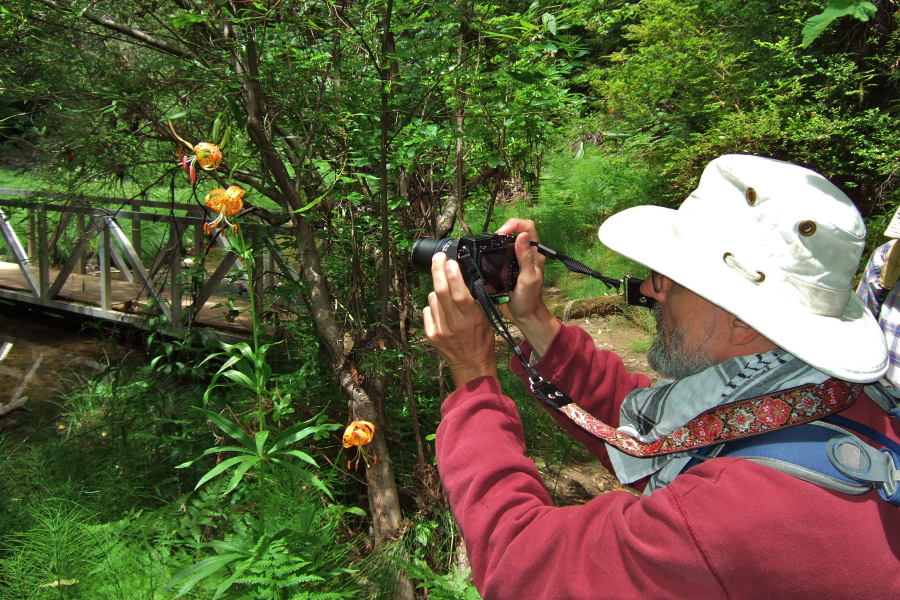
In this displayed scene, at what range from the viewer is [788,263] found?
1062mm

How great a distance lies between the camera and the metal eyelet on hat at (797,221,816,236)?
1.04 metres

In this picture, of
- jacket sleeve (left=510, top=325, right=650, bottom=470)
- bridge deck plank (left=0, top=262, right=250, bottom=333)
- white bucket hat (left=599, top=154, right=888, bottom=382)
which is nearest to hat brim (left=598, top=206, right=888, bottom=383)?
white bucket hat (left=599, top=154, right=888, bottom=382)

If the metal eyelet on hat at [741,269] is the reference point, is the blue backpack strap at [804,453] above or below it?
below

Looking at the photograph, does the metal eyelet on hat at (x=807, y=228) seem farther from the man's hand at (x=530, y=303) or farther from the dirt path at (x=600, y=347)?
the dirt path at (x=600, y=347)

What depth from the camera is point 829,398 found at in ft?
3.31

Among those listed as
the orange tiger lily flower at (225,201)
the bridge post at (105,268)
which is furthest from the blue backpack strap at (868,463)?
the bridge post at (105,268)

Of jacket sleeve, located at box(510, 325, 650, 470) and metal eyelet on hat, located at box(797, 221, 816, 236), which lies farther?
jacket sleeve, located at box(510, 325, 650, 470)

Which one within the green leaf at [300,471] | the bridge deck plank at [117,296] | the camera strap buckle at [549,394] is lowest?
the bridge deck plank at [117,296]

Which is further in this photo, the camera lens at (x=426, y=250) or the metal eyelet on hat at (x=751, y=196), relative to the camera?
the camera lens at (x=426, y=250)

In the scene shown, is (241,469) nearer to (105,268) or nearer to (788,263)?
(788,263)

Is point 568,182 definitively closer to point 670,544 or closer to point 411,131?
point 411,131

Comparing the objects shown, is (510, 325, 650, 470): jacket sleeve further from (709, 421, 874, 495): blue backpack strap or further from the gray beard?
(709, 421, 874, 495): blue backpack strap

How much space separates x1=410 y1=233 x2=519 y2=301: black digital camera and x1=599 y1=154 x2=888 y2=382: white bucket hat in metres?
0.40

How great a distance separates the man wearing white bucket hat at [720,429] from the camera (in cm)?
88
